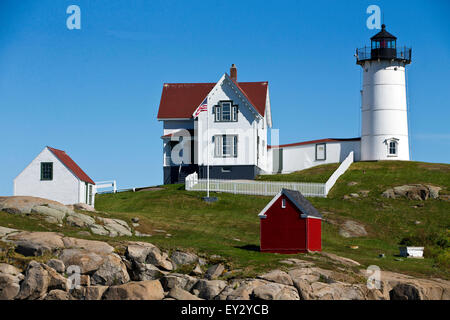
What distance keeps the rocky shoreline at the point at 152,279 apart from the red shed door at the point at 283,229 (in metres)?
3.11

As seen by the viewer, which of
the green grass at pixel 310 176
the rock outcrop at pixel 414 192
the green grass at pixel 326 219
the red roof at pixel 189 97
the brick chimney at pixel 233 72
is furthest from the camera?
the brick chimney at pixel 233 72

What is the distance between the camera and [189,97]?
2442 inches

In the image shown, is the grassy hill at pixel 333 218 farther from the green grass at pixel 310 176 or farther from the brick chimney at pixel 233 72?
the brick chimney at pixel 233 72

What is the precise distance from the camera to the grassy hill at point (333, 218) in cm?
3319

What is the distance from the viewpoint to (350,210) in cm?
4688

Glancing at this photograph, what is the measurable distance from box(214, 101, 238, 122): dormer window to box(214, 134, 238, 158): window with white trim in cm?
136

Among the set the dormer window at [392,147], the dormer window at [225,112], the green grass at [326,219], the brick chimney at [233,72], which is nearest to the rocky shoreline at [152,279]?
the green grass at [326,219]

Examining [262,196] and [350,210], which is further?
[262,196]

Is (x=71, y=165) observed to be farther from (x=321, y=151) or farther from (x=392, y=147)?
(x=392, y=147)

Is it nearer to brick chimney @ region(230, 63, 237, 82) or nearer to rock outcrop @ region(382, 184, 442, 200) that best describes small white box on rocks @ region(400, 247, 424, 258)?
rock outcrop @ region(382, 184, 442, 200)
